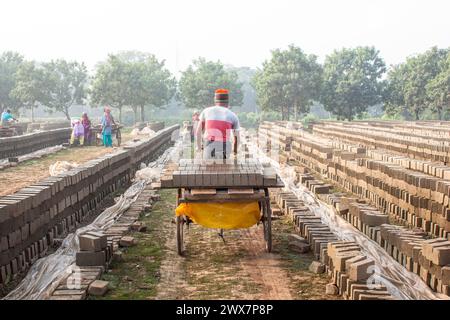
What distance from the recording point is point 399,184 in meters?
9.89

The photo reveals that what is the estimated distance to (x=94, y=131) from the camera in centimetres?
2605

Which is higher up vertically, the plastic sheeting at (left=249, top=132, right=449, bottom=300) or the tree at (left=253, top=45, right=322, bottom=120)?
the tree at (left=253, top=45, right=322, bottom=120)

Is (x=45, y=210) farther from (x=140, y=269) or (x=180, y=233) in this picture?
(x=180, y=233)

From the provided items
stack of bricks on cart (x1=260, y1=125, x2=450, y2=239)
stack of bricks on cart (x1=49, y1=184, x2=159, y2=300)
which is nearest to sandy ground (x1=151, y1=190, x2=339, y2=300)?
stack of bricks on cart (x1=49, y1=184, x2=159, y2=300)

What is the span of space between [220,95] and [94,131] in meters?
19.3

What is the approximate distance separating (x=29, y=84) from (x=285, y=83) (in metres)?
23.6

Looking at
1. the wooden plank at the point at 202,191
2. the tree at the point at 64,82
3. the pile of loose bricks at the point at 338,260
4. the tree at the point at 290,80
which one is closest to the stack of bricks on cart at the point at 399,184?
the pile of loose bricks at the point at 338,260

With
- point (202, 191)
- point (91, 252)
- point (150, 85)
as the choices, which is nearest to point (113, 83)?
point (150, 85)

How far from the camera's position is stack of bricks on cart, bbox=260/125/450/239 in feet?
27.3

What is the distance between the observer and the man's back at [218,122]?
26.2 ft

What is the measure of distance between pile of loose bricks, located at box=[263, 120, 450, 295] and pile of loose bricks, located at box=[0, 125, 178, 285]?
16.0 ft

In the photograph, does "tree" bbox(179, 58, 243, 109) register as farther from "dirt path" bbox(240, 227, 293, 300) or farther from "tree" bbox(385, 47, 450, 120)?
"dirt path" bbox(240, 227, 293, 300)
